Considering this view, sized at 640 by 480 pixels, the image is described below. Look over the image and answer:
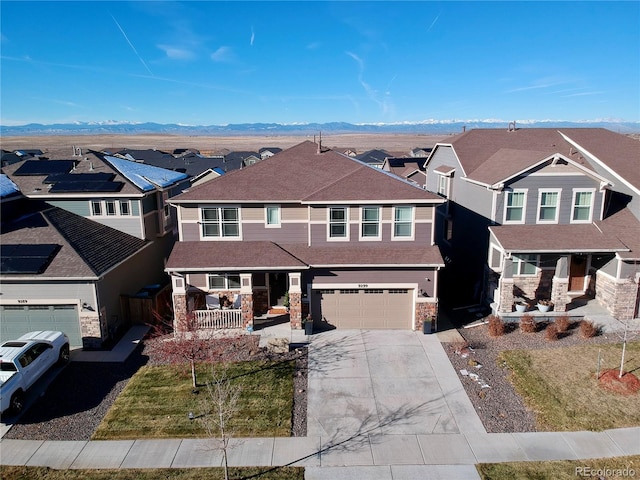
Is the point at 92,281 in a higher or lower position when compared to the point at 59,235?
lower

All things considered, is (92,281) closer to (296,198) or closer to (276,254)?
(276,254)

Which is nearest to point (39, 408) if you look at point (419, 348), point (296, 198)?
point (296, 198)

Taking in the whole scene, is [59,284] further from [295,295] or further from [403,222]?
[403,222]

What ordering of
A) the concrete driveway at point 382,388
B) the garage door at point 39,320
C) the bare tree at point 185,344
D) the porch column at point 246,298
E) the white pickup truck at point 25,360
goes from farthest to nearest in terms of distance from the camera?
the porch column at point 246,298
the garage door at point 39,320
the bare tree at point 185,344
the white pickup truck at point 25,360
the concrete driveway at point 382,388

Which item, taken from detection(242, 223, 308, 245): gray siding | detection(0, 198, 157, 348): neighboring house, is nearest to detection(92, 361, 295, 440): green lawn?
detection(0, 198, 157, 348): neighboring house

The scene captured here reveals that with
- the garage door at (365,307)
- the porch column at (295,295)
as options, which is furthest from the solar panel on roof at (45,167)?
the garage door at (365,307)

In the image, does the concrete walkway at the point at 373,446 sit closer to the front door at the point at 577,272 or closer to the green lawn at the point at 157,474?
the green lawn at the point at 157,474
